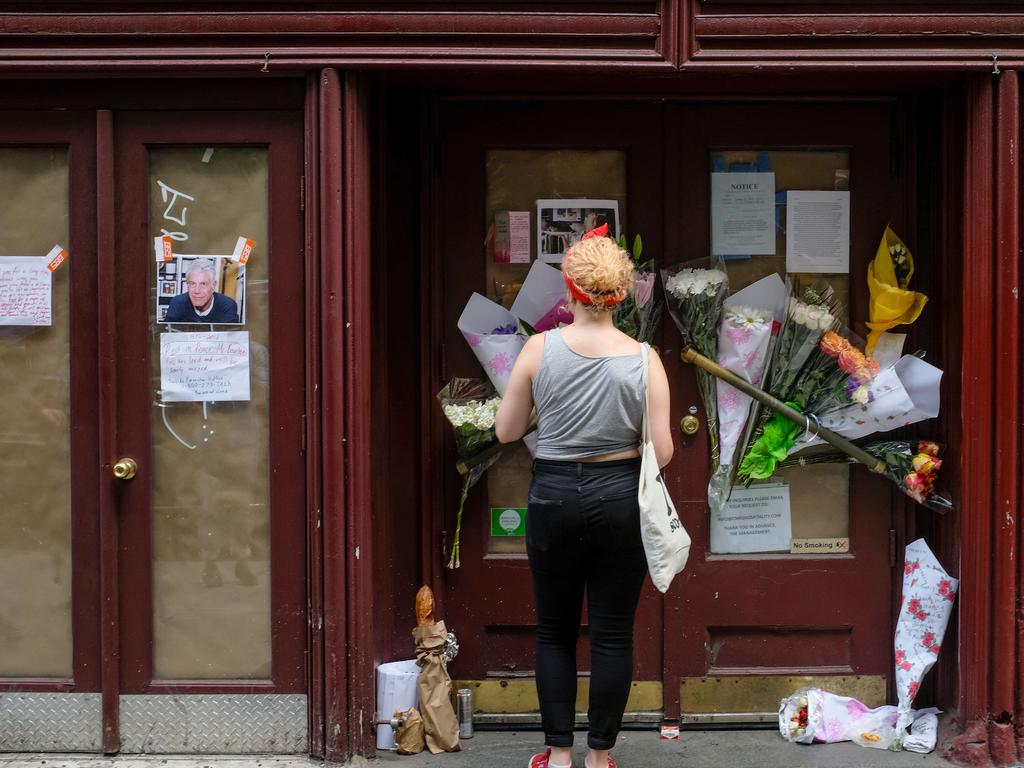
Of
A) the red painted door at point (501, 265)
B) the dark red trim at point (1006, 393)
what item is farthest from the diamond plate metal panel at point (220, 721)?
the dark red trim at point (1006, 393)

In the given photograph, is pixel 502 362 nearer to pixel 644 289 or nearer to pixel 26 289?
pixel 644 289

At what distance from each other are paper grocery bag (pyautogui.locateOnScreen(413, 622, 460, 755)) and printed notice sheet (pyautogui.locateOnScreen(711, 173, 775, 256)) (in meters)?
2.03

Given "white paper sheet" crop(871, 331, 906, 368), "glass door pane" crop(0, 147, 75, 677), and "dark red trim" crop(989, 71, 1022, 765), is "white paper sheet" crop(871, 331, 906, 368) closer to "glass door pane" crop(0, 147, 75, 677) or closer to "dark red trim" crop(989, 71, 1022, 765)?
"dark red trim" crop(989, 71, 1022, 765)

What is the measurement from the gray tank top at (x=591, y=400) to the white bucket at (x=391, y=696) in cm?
134

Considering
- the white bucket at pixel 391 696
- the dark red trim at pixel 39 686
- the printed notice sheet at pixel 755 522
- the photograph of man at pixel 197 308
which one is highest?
the photograph of man at pixel 197 308

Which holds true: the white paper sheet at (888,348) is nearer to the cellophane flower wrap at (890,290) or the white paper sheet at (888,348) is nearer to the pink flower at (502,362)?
the cellophane flower wrap at (890,290)

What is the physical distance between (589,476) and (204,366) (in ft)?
5.36

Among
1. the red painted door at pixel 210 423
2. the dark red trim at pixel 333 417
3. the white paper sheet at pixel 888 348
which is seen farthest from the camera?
the white paper sheet at pixel 888 348

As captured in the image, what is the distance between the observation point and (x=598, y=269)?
376cm

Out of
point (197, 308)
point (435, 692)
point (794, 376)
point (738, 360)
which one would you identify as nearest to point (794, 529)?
point (794, 376)

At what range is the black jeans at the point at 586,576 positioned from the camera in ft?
12.3

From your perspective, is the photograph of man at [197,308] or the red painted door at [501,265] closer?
the photograph of man at [197,308]

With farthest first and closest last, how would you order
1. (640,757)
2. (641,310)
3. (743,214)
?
(743,214) → (641,310) → (640,757)

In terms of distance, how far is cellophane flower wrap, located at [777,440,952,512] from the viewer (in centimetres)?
451
